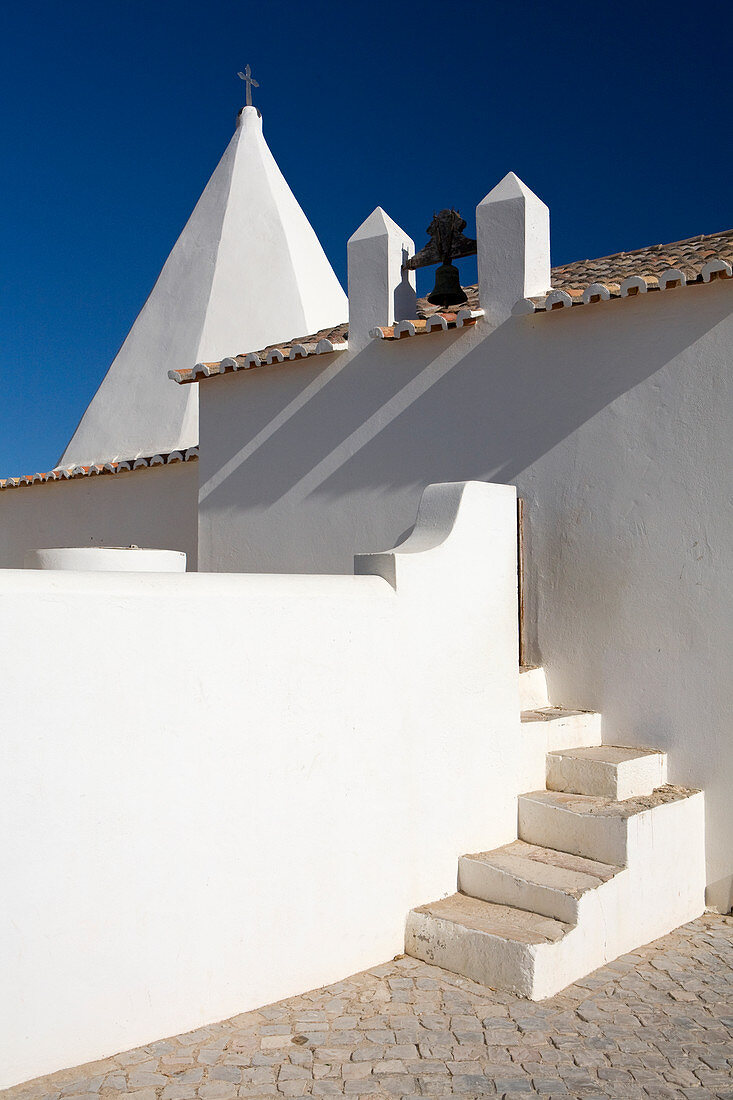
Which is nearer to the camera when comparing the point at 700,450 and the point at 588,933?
the point at 588,933

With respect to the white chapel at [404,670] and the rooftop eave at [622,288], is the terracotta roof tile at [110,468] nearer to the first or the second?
the white chapel at [404,670]

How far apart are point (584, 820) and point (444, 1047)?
1897 millimetres

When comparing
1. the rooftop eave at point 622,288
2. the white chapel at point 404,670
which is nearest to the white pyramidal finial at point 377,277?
the white chapel at point 404,670

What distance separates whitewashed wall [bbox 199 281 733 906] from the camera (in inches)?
260

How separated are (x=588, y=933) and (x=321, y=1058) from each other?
1.77 metres

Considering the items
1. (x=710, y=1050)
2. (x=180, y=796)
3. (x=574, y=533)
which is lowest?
(x=710, y=1050)

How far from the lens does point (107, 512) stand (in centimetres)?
1247

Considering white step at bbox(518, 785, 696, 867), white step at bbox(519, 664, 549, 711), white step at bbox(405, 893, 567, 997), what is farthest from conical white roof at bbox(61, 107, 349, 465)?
white step at bbox(405, 893, 567, 997)

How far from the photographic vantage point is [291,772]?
512cm

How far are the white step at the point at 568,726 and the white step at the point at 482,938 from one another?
4.62 ft

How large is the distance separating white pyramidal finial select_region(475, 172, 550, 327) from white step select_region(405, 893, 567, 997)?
14.5ft

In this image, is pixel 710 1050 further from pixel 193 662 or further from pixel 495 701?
pixel 193 662

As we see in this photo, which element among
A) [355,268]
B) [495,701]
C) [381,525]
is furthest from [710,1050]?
[355,268]

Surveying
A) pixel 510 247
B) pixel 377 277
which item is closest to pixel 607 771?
pixel 510 247
